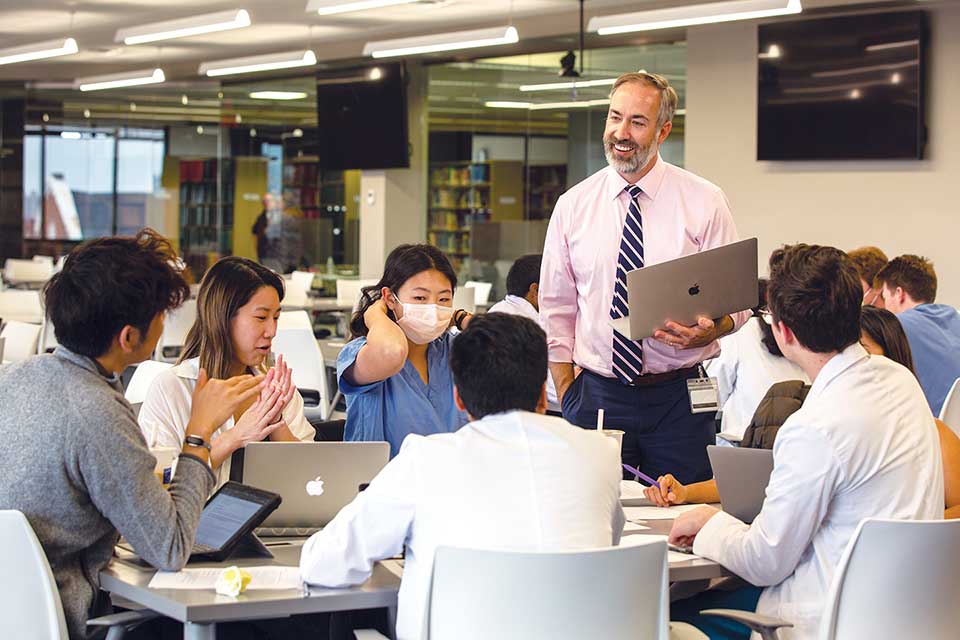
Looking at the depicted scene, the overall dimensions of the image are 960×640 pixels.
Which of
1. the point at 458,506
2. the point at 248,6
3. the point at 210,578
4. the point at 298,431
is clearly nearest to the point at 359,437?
the point at 298,431

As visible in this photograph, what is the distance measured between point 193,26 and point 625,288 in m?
7.27

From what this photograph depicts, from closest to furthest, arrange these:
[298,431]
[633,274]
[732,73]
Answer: [633,274], [298,431], [732,73]

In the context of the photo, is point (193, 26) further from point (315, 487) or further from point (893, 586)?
point (893, 586)

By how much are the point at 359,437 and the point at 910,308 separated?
295 centimetres

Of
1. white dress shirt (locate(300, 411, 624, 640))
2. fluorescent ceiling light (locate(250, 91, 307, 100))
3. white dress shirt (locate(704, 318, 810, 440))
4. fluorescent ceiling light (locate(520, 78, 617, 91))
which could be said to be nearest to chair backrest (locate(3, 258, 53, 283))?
fluorescent ceiling light (locate(250, 91, 307, 100))

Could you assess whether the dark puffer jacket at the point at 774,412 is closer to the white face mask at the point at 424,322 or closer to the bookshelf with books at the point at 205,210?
the white face mask at the point at 424,322

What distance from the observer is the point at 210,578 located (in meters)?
2.41

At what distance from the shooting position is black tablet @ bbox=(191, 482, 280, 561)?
255cm

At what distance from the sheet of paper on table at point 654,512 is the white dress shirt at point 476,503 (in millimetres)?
789

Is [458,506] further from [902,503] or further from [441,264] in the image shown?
[441,264]

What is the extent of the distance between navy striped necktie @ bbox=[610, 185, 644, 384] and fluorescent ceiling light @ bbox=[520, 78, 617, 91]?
24.3ft

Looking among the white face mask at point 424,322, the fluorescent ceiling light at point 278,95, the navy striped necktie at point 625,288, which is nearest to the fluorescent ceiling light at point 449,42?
the fluorescent ceiling light at point 278,95

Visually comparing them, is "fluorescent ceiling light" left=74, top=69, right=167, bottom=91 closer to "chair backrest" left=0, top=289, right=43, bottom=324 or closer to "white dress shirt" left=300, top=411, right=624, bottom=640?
"chair backrest" left=0, top=289, right=43, bottom=324

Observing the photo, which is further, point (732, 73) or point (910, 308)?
point (732, 73)
